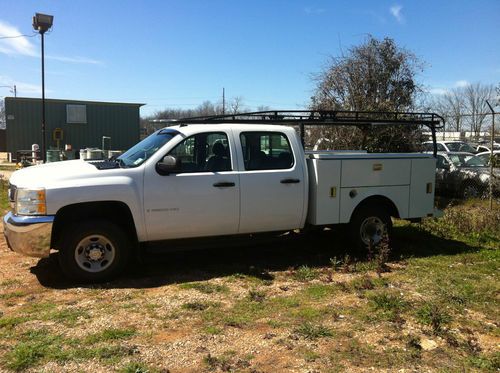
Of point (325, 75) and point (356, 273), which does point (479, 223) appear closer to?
point (356, 273)

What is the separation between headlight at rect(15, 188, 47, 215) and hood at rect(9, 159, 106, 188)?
66mm

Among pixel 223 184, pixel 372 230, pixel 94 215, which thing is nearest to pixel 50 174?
pixel 94 215

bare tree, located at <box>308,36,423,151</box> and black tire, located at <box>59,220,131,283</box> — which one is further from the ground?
bare tree, located at <box>308,36,423,151</box>

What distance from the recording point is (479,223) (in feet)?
28.6

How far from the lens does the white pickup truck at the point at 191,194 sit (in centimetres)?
529

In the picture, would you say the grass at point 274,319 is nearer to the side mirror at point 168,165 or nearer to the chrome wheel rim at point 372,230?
the chrome wheel rim at point 372,230

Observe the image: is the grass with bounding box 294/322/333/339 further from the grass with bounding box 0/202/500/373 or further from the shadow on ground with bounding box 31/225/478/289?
the shadow on ground with bounding box 31/225/478/289

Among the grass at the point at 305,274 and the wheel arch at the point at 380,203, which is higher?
the wheel arch at the point at 380,203

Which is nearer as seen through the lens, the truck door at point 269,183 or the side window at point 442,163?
the truck door at point 269,183

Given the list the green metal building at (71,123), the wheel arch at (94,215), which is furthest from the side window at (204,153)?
the green metal building at (71,123)

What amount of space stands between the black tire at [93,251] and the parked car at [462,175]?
10.0 meters

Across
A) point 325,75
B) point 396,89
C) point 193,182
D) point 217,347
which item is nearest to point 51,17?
point 325,75

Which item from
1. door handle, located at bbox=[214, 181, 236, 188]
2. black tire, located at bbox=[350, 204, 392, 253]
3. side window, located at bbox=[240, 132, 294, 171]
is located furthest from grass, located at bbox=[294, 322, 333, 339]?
black tire, located at bbox=[350, 204, 392, 253]

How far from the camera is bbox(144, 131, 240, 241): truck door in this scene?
18.3ft
